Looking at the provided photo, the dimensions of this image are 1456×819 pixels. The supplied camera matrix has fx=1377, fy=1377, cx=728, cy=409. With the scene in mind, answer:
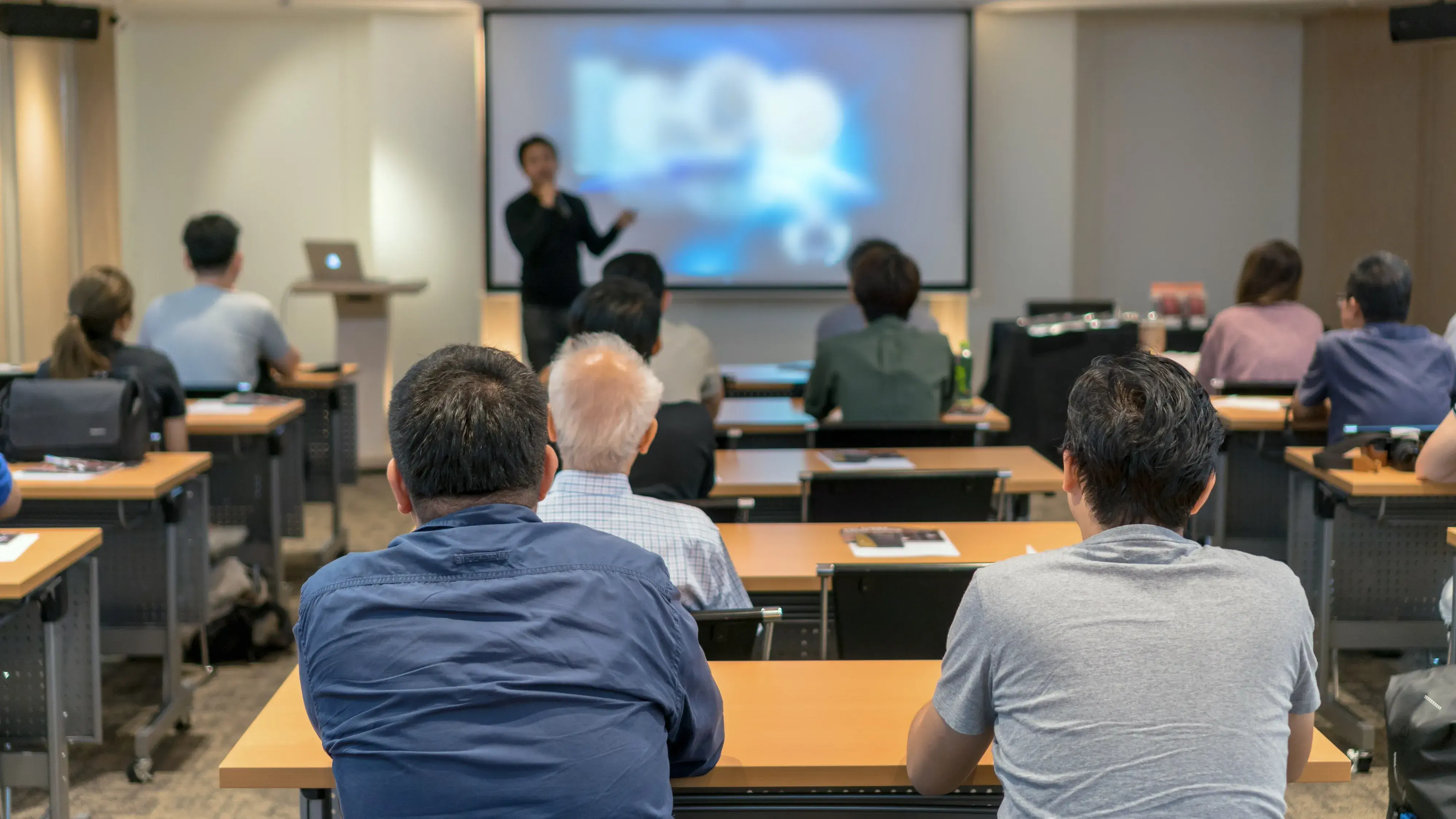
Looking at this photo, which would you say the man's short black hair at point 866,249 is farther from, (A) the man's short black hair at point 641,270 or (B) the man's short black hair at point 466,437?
(B) the man's short black hair at point 466,437

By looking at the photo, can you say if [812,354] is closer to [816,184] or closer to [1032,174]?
[816,184]

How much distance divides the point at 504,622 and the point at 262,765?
0.55 meters

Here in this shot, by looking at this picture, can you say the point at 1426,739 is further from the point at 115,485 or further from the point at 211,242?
the point at 211,242

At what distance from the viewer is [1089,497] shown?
1.57 metres

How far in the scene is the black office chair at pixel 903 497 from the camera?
3469mm

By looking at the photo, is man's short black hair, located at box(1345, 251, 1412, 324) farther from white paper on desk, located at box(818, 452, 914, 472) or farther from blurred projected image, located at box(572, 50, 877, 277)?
blurred projected image, located at box(572, 50, 877, 277)

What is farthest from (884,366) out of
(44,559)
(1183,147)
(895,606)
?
(1183,147)

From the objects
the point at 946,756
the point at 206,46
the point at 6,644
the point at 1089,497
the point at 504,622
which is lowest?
the point at 6,644

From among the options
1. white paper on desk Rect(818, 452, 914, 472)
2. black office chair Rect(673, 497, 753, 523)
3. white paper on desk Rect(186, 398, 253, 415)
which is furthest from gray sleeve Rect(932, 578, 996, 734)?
white paper on desk Rect(186, 398, 253, 415)

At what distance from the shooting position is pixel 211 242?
16.5ft

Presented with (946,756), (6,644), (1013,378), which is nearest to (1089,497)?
(946,756)

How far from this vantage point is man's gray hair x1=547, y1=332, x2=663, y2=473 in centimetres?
242

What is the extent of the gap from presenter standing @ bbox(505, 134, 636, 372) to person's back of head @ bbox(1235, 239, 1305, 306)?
2889mm

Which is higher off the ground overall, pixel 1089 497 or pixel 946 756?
pixel 1089 497
